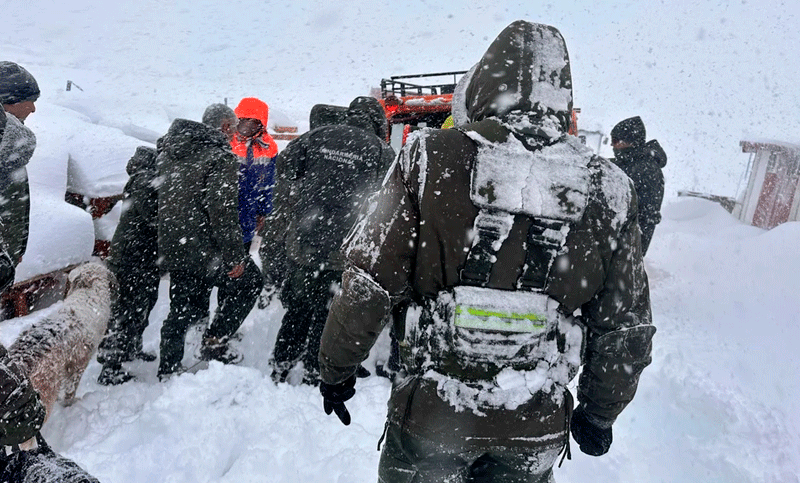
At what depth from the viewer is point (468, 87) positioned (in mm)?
1852

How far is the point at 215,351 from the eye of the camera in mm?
3984

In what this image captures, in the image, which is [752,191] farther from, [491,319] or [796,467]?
[491,319]

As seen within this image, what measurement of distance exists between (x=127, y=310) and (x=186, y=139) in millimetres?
1407

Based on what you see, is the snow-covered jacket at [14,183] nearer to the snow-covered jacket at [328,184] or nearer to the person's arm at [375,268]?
the snow-covered jacket at [328,184]

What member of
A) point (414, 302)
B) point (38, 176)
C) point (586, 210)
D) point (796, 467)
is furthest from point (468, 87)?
point (38, 176)

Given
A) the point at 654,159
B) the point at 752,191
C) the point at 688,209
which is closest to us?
the point at 654,159

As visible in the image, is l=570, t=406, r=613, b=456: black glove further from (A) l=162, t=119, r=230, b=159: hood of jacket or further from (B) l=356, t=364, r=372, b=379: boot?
(A) l=162, t=119, r=230, b=159: hood of jacket

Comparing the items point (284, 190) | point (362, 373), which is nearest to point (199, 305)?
point (284, 190)

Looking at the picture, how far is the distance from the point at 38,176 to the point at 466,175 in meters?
4.70

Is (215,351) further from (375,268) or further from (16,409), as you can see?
(375,268)

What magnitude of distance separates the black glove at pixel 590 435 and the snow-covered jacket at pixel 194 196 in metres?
2.64

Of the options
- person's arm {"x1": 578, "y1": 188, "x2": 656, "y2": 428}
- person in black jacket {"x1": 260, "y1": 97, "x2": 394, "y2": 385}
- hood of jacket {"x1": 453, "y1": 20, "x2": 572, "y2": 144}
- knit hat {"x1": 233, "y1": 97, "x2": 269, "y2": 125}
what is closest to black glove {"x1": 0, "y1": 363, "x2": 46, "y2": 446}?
hood of jacket {"x1": 453, "y1": 20, "x2": 572, "y2": 144}

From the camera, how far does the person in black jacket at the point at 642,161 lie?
5527mm

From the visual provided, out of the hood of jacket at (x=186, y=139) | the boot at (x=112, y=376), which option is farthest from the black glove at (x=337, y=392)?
the boot at (x=112, y=376)
